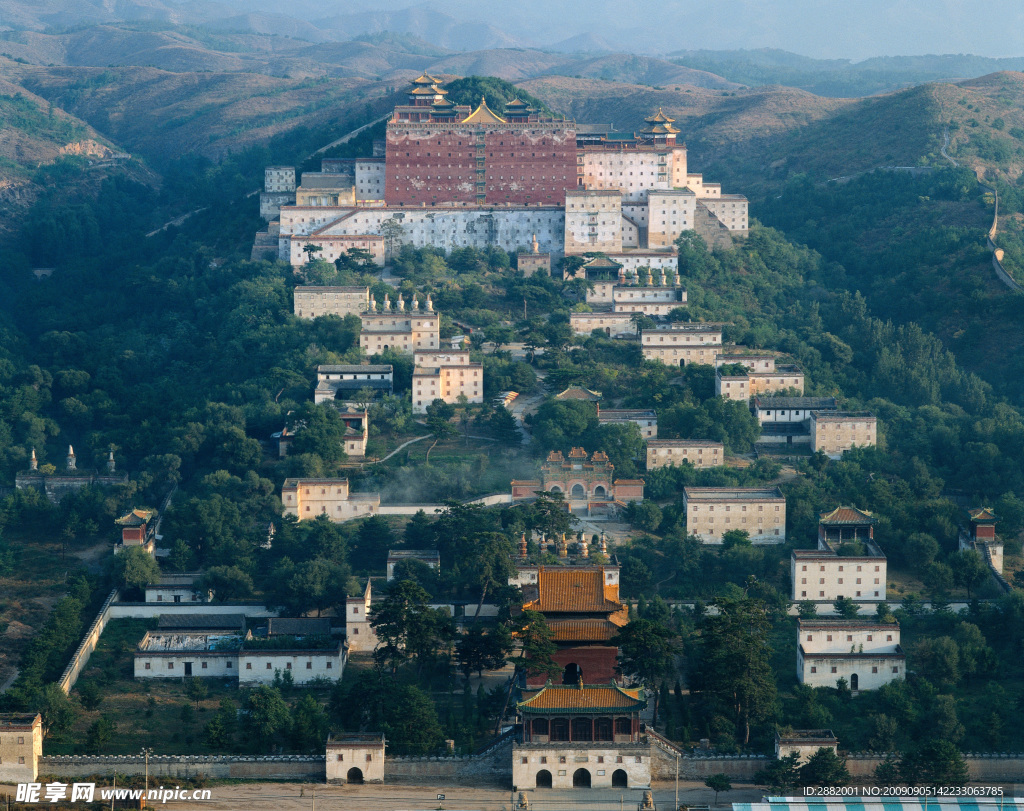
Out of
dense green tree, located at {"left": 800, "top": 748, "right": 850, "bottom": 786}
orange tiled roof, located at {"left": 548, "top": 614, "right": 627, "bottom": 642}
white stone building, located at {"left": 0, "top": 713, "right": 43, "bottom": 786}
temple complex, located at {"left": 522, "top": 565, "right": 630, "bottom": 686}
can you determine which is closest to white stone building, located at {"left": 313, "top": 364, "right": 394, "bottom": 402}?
temple complex, located at {"left": 522, "top": 565, "right": 630, "bottom": 686}

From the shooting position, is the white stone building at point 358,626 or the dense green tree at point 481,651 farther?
the white stone building at point 358,626

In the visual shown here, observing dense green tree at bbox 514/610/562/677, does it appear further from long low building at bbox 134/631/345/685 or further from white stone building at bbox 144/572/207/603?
white stone building at bbox 144/572/207/603

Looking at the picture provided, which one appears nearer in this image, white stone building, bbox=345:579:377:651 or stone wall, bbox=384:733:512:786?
stone wall, bbox=384:733:512:786

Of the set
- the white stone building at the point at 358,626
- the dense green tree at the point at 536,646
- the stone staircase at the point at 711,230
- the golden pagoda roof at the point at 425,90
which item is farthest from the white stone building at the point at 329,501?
the golden pagoda roof at the point at 425,90

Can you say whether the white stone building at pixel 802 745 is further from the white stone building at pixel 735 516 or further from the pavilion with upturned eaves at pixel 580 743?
the white stone building at pixel 735 516

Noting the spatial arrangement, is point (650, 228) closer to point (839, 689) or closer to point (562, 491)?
point (562, 491)

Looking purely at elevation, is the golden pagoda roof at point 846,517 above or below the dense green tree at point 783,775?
above
